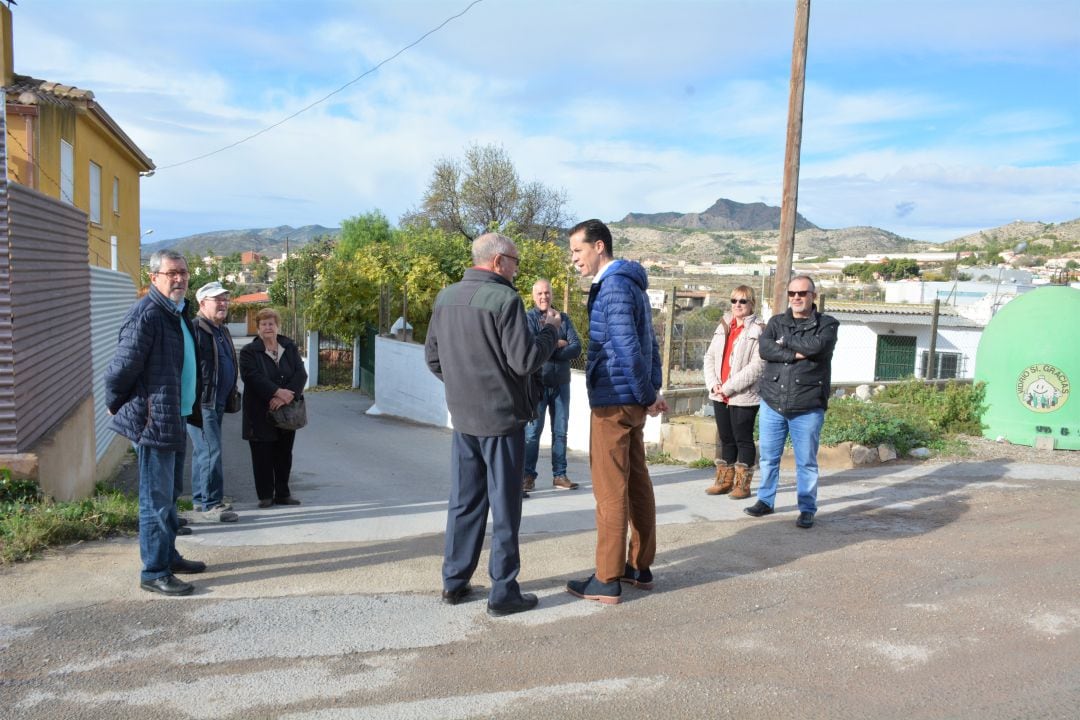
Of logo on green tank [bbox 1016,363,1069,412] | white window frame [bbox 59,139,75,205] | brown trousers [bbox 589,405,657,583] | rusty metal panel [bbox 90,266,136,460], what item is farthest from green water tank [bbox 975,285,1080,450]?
white window frame [bbox 59,139,75,205]

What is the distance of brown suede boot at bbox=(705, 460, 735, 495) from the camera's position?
7.72m

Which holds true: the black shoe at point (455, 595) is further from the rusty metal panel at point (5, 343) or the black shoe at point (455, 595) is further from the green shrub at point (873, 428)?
the green shrub at point (873, 428)

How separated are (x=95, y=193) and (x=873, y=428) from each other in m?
17.0

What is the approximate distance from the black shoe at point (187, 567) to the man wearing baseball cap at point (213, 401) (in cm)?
134

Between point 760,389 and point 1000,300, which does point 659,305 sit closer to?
point 760,389

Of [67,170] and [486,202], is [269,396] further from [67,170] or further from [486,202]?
[486,202]

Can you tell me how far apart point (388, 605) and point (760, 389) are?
353cm

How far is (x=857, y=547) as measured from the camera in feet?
19.9

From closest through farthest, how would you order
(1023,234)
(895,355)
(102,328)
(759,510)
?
(759,510), (102,328), (895,355), (1023,234)

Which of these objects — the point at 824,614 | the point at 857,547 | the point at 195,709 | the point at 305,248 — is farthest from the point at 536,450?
the point at 305,248

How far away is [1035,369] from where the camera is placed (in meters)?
10.1

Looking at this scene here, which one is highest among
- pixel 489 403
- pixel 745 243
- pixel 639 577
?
pixel 745 243

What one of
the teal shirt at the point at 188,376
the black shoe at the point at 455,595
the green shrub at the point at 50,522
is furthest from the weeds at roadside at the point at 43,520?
the black shoe at the point at 455,595

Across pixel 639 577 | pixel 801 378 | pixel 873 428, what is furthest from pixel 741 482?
pixel 873 428
